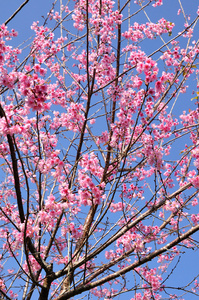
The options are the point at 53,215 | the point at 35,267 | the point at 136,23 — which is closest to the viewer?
the point at 53,215

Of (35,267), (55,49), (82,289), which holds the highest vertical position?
(55,49)

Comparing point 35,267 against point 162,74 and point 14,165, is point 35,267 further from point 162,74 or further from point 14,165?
point 162,74

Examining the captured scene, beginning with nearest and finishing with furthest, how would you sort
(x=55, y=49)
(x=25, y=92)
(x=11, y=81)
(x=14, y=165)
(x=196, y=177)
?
(x=25, y=92) < (x=11, y=81) < (x=14, y=165) < (x=196, y=177) < (x=55, y=49)

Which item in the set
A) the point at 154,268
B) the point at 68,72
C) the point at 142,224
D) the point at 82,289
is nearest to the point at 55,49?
the point at 68,72

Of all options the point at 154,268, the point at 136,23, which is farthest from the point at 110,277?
the point at 136,23

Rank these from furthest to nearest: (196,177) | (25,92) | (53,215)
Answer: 1. (196,177)
2. (53,215)
3. (25,92)

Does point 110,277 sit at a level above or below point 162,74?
below

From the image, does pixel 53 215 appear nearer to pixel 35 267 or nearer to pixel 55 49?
pixel 35 267

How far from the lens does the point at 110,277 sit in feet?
13.2

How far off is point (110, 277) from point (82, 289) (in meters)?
0.41

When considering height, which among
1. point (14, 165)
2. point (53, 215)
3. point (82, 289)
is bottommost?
point (82, 289)

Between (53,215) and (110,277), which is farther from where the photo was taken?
(110,277)

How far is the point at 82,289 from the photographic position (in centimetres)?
403

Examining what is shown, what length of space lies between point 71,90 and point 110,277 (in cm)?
374
